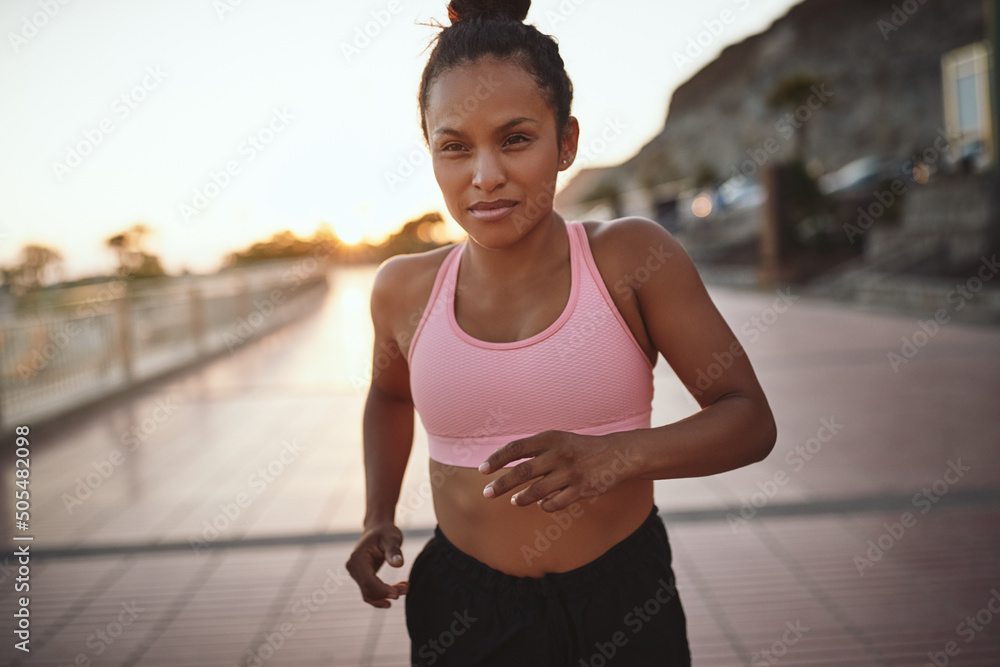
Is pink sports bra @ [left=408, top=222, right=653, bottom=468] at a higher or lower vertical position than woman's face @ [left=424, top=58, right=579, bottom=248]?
lower

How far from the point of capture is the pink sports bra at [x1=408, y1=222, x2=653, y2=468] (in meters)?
1.23

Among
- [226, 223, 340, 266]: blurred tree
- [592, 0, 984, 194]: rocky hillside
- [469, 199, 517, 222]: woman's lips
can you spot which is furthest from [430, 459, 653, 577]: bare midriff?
[592, 0, 984, 194]: rocky hillside

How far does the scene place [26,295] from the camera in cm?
775

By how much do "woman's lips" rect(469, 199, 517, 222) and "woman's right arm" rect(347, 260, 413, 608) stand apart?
11.7 inches

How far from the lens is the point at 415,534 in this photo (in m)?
4.08

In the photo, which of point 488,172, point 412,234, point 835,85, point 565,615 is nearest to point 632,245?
point 488,172

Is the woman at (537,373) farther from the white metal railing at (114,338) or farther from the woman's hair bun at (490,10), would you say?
the white metal railing at (114,338)

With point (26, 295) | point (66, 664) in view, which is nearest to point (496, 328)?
point (66, 664)

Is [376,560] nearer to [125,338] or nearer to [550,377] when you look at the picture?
[550,377]

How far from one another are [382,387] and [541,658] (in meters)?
0.62

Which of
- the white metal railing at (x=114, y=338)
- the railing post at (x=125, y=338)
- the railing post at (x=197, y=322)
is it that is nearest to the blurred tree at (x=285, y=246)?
the white metal railing at (x=114, y=338)

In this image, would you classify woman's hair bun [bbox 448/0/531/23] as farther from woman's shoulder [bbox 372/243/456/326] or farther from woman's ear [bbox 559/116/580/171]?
woman's shoulder [bbox 372/243/456/326]

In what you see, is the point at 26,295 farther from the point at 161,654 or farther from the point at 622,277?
the point at 622,277

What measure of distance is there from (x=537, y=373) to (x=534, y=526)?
11.5 inches
